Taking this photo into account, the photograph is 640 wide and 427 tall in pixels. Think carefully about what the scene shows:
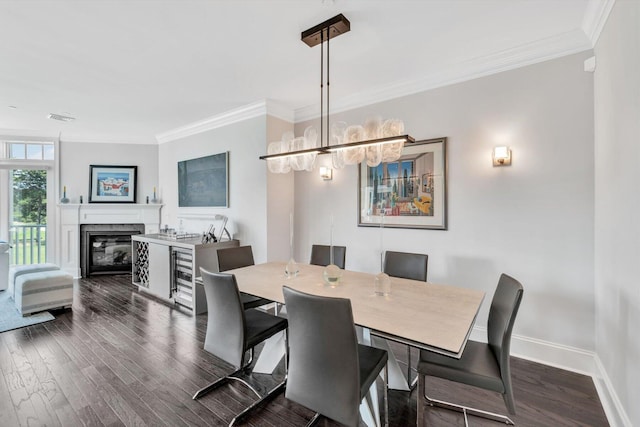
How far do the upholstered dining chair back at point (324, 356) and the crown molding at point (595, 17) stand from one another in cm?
254

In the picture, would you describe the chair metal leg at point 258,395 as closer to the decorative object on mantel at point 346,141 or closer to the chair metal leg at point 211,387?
the chair metal leg at point 211,387

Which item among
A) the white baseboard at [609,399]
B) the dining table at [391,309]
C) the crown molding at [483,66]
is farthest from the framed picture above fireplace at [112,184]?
the white baseboard at [609,399]

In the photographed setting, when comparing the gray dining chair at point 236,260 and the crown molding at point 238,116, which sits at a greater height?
the crown molding at point 238,116

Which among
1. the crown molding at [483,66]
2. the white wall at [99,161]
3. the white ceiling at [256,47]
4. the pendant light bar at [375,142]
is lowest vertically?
the pendant light bar at [375,142]

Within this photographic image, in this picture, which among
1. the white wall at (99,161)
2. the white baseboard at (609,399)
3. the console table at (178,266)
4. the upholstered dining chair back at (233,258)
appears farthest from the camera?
the white wall at (99,161)

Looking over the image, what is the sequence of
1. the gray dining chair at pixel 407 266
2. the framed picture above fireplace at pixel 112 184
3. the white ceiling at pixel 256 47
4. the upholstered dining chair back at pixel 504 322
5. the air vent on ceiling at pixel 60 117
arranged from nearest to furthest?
the upholstered dining chair back at pixel 504 322, the white ceiling at pixel 256 47, the gray dining chair at pixel 407 266, the air vent on ceiling at pixel 60 117, the framed picture above fireplace at pixel 112 184

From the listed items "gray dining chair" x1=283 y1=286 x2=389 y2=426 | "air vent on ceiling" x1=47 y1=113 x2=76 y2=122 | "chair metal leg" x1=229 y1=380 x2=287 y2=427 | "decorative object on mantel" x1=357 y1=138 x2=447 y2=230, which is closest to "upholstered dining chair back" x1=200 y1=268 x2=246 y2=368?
"chair metal leg" x1=229 y1=380 x2=287 y2=427

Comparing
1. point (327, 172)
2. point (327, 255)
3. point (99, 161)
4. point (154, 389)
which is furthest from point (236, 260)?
point (99, 161)

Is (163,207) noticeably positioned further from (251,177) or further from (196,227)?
(251,177)

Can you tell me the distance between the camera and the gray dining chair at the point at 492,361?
1502 mm

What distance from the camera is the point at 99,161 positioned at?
566 cm

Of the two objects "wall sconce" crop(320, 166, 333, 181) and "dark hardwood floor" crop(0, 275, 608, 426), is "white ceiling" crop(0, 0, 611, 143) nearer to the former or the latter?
"wall sconce" crop(320, 166, 333, 181)

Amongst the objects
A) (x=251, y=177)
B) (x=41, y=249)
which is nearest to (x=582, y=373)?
(x=251, y=177)

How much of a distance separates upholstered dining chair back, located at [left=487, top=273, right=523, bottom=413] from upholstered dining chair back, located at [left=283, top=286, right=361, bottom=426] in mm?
799
